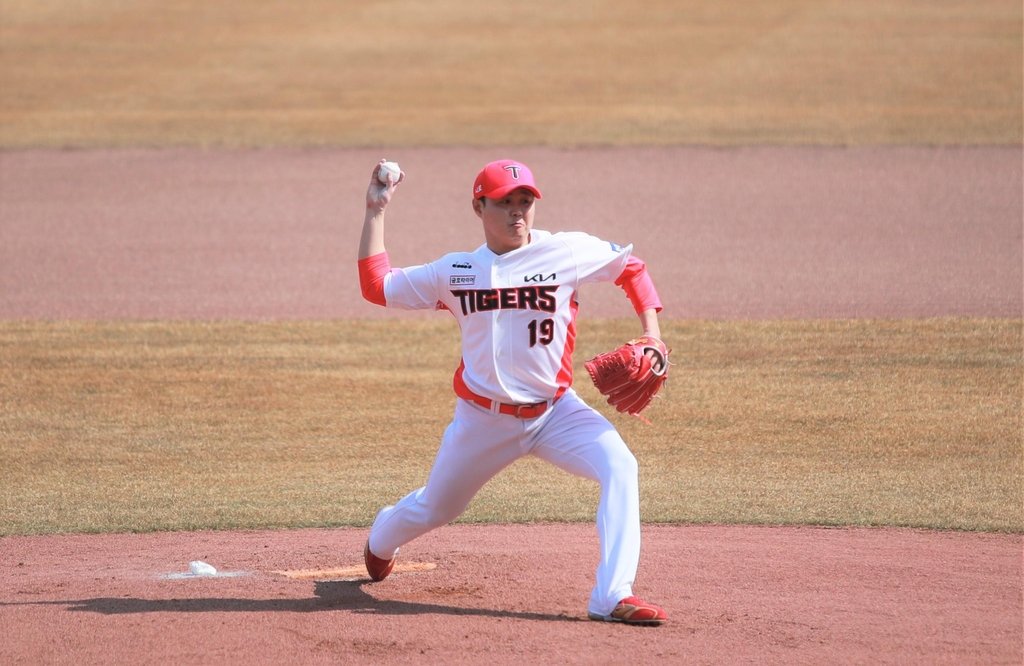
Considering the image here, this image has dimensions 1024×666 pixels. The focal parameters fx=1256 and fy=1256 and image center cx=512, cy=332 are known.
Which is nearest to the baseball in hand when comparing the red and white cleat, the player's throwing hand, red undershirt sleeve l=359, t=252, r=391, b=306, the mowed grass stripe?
the player's throwing hand

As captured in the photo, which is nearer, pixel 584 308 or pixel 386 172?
pixel 386 172

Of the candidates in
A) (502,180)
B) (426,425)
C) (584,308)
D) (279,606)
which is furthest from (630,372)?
(584,308)

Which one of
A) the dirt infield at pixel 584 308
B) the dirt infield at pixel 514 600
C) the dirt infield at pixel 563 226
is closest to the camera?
the dirt infield at pixel 514 600

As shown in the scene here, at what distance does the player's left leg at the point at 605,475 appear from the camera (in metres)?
4.54

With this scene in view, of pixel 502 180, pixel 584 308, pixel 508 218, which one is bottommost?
pixel 584 308

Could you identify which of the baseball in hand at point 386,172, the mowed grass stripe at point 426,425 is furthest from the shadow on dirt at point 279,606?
the baseball in hand at point 386,172

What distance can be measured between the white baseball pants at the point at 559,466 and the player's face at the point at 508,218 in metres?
0.63

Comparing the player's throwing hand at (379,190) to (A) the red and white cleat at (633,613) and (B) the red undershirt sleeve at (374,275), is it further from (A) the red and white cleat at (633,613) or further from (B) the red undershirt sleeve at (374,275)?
(A) the red and white cleat at (633,613)

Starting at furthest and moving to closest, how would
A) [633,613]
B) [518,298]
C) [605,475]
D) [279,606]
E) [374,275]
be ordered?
1. [279,606]
2. [374,275]
3. [518,298]
4. [605,475]
5. [633,613]

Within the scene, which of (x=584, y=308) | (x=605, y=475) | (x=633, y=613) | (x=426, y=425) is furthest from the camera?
(x=584, y=308)

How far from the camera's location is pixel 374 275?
4879mm

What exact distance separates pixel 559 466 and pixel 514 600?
62 centimetres

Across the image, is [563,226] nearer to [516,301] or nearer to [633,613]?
[516,301]

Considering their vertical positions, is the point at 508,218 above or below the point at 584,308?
above
